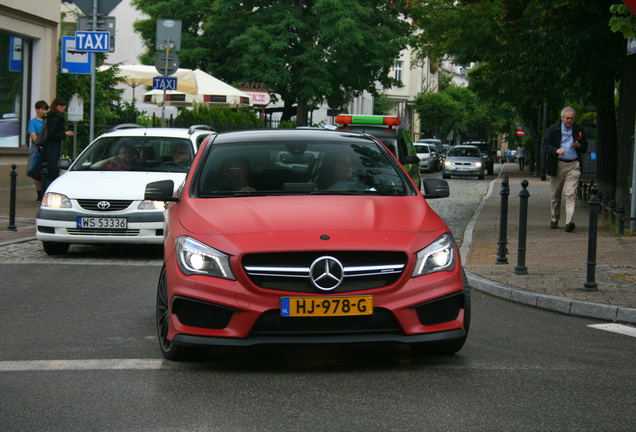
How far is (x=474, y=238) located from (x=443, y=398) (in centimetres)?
982

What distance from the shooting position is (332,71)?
46125 millimetres

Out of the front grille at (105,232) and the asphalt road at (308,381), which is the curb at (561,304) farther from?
the front grille at (105,232)

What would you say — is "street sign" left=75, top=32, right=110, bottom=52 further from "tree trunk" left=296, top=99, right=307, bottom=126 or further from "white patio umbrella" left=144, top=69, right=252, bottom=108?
"tree trunk" left=296, top=99, right=307, bottom=126

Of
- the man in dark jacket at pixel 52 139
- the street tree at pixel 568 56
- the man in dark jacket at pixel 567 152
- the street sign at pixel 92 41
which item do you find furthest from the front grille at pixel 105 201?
the street tree at pixel 568 56

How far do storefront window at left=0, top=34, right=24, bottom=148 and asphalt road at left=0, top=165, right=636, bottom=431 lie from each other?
1572cm

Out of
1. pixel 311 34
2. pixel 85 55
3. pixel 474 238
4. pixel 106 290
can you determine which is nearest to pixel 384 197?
pixel 106 290

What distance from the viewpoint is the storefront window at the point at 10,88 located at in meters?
22.8

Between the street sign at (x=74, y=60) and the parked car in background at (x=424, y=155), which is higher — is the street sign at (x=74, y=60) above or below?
above

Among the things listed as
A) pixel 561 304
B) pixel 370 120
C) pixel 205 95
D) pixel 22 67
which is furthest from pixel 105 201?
pixel 205 95

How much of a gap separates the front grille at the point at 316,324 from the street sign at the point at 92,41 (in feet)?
39.1

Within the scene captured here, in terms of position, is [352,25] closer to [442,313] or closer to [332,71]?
[332,71]

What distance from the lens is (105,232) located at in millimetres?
11539

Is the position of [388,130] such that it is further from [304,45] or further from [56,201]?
[304,45]

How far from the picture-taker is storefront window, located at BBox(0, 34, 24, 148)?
22766 millimetres
